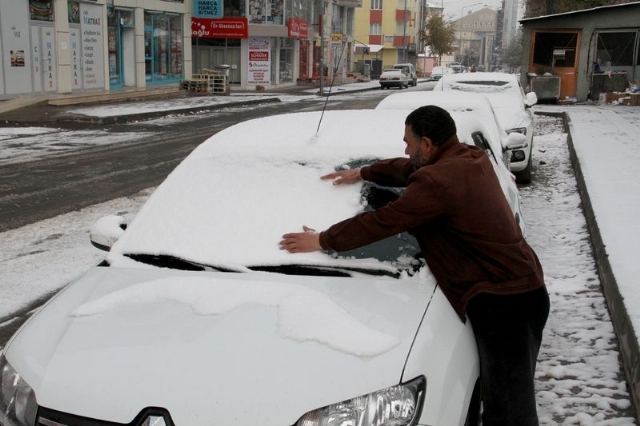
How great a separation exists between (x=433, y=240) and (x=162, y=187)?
163 cm

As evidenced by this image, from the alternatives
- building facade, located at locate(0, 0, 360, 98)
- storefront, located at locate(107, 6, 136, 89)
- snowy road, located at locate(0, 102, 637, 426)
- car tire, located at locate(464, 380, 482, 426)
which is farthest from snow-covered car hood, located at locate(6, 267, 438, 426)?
storefront, located at locate(107, 6, 136, 89)

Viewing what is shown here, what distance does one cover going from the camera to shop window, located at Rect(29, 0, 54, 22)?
25.4 m

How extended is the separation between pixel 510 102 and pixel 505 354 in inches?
391

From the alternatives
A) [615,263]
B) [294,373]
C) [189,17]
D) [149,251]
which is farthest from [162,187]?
[189,17]

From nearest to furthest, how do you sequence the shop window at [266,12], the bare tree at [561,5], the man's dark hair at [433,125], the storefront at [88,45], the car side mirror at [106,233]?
the man's dark hair at [433,125], the car side mirror at [106,233], the storefront at [88,45], the bare tree at [561,5], the shop window at [266,12]

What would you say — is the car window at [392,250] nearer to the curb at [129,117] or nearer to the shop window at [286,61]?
the curb at [129,117]

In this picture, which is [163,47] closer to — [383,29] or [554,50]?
[554,50]

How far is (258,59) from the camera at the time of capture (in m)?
44.4

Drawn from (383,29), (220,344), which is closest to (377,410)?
(220,344)

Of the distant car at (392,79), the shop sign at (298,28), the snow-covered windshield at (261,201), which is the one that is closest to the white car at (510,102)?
the snow-covered windshield at (261,201)

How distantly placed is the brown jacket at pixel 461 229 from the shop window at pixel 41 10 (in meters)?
25.3

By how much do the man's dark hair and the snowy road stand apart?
1665 millimetres

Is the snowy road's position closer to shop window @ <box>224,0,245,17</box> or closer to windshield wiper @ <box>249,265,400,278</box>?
windshield wiper @ <box>249,265,400,278</box>

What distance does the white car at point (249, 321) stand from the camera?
8.09ft
